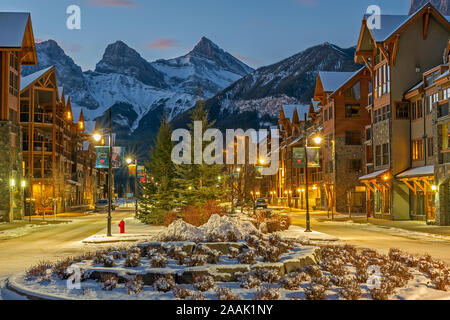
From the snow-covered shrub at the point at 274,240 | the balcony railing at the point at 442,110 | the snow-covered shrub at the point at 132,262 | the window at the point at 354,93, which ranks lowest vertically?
the snow-covered shrub at the point at 132,262

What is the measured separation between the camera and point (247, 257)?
13844mm

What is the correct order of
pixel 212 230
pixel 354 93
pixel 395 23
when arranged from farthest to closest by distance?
pixel 354 93
pixel 395 23
pixel 212 230

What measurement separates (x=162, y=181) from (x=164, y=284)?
28293 mm

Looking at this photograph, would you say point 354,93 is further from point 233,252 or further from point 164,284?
point 164,284

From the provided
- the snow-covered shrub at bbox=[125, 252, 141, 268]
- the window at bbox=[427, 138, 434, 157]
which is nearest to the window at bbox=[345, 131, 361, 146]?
the window at bbox=[427, 138, 434, 157]

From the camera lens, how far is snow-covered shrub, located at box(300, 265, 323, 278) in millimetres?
13109

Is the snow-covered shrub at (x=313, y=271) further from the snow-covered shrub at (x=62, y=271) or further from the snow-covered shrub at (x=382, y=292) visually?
the snow-covered shrub at (x=62, y=271)

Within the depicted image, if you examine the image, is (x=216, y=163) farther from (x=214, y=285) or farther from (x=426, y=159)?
(x=214, y=285)

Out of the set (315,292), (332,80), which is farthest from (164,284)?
(332,80)

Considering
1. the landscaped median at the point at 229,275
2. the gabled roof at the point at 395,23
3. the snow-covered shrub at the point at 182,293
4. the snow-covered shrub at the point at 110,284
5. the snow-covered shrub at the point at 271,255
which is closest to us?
the snow-covered shrub at the point at 182,293

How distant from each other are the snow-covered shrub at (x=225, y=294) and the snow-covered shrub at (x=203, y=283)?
32cm

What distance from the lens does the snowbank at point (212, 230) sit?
17.2 metres

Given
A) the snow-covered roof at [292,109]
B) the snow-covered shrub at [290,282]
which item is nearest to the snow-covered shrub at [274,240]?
the snow-covered shrub at [290,282]

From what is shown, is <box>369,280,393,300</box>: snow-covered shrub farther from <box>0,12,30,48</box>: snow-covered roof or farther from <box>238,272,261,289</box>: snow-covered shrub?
<box>0,12,30,48</box>: snow-covered roof
